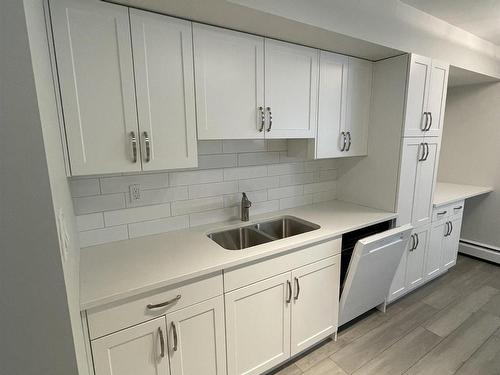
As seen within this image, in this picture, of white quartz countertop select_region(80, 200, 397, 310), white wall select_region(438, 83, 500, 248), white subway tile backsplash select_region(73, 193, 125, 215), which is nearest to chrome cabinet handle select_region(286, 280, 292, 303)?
white quartz countertop select_region(80, 200, 397, 310)

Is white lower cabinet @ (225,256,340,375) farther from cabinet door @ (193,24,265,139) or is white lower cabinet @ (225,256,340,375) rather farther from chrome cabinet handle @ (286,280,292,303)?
cabinet door @ (193,24,265,139)

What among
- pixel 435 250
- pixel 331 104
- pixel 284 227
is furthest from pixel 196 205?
pixel 435 250

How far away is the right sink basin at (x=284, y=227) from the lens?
2.09 m

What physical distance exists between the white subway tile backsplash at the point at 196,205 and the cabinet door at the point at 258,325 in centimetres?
68

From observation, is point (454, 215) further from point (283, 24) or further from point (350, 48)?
point (283, 24)

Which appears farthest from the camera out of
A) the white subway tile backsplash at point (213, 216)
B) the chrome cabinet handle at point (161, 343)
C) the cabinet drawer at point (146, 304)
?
the white subway tile backsplash at point (213, 216)

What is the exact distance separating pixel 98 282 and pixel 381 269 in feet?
6.25

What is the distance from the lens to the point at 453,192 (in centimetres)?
304

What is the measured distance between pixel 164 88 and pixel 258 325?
4.72 ft

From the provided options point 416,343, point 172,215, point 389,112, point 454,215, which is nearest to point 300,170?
point 389,112

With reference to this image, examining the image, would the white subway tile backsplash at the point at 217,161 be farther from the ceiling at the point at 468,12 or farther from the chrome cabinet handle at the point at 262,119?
the ceiling at the point at 468,12

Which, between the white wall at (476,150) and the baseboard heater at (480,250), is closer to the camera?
the white wall at (476,150)

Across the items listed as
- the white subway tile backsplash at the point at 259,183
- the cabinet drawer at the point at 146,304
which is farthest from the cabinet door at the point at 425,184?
the cabinet drawer at the point at 146,304

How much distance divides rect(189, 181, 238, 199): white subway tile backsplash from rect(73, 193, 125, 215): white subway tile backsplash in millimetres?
456
